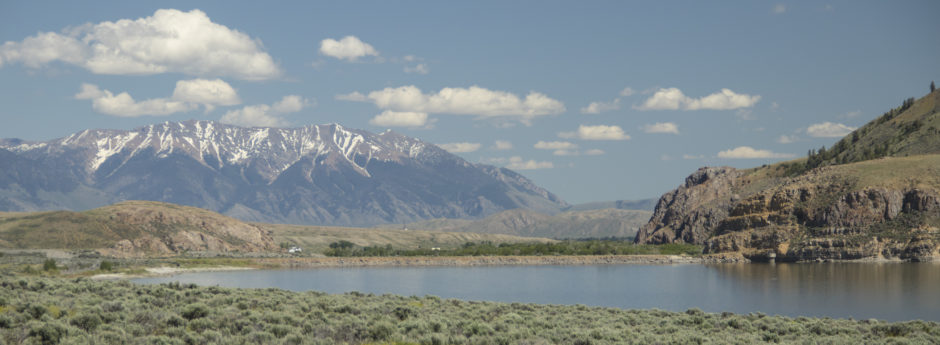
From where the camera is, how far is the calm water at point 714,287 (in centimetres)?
7081

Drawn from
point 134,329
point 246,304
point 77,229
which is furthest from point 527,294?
point 77,229

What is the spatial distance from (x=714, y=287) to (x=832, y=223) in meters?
61.6

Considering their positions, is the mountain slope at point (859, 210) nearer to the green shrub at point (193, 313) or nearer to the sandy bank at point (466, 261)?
the sandy bank at point (466, 261)

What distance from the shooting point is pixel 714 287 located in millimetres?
96750

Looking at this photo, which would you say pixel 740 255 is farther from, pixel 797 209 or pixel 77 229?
pixel 77 229

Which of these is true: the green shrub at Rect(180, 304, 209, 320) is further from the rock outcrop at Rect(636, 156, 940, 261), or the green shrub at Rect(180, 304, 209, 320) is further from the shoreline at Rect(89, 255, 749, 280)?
the shoreline at Rect(89, 255, 749, 280)

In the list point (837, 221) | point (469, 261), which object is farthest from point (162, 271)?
point (837, 221)

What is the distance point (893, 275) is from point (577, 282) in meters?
41.0

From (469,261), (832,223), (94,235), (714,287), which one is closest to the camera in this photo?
(714,287)

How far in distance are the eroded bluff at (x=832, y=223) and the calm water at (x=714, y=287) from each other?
321 inches

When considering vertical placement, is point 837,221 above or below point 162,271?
above

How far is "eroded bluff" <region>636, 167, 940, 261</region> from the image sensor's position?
5241 inches

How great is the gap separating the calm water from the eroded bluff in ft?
26.7

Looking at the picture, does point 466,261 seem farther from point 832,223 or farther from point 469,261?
point 832,223
